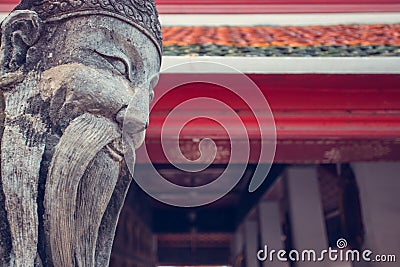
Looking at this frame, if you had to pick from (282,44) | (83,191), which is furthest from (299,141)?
(83,191)

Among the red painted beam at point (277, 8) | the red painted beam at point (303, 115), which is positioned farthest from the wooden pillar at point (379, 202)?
the red painted beam at point (277, 8)

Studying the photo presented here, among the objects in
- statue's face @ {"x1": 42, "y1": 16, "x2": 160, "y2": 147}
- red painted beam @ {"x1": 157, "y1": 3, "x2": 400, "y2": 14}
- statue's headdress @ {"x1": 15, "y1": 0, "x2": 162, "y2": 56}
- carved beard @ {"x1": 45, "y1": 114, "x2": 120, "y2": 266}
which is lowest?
carved beard @ {"x1": 45, "y1": 114, "x2": 120, "y2": 266}

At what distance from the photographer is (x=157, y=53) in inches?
39.1

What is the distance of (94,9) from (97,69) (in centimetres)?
12

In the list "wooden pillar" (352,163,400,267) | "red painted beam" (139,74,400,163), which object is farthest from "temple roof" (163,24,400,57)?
"wooden pillar" (352,163,400,267)

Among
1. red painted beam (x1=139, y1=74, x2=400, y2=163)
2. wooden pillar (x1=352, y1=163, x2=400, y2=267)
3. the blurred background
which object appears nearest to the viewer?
the blurred background

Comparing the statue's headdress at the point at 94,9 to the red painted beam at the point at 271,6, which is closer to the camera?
the statue's headdress at the point at 94,9

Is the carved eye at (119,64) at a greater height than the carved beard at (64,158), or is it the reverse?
the carved eye at (119,64)

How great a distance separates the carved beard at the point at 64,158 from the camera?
0.83m

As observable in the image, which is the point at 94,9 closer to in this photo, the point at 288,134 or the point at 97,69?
the point at 97,69

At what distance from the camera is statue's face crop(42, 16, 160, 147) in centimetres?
86

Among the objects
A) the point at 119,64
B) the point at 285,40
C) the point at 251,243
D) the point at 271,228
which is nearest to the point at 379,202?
the point at 271,228

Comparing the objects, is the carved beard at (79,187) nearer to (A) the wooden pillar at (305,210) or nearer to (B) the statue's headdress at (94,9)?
(B) the statue's headdress at (94,9)

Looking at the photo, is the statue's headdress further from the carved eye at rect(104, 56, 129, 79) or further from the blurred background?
the blurred background
